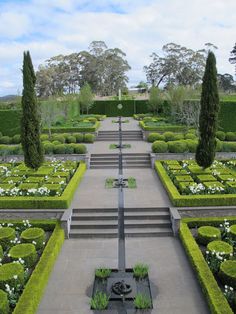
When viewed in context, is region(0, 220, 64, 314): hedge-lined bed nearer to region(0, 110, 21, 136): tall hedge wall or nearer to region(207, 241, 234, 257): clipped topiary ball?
region(207, 241, 234, 257): clipped topiary ball

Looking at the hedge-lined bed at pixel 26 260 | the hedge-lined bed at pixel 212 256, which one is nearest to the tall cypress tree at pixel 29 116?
the hedge-lined bed at pixel 26 260

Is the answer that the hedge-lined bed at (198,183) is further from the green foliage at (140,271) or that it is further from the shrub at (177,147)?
the green foliage at (140,271)

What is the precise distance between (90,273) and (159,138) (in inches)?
611

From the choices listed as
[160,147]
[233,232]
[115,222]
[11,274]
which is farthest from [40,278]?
[160,147]

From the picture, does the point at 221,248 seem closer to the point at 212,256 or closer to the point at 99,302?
the point at 212,256

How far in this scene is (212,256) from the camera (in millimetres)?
8969

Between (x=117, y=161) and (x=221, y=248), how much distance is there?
35.7ft

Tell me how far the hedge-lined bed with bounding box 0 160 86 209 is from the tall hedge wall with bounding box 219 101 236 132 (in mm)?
14126

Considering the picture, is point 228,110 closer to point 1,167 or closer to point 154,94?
point 154,94

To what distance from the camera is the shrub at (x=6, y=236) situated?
983cm

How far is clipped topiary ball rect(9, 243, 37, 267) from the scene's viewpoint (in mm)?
8891

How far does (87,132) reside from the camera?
26.9 meters

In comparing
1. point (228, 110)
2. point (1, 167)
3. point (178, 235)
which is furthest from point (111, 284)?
point (228, 110)

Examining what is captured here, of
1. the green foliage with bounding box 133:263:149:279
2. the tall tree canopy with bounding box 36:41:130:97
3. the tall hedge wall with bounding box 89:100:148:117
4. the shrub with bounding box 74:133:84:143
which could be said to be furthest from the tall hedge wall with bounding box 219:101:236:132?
the tall tree canopy with bounding box 36:41:130:97
